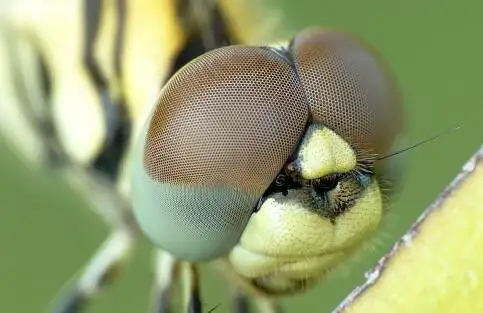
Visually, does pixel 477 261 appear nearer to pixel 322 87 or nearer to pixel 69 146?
pixel 322 87

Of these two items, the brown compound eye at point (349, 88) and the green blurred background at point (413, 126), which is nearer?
the brown compound eye at point (349, 88)

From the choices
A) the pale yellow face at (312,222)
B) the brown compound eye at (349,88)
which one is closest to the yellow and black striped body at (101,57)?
A: the brown compound eye at (349,88)

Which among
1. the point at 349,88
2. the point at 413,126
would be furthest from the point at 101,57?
the point at 413,126

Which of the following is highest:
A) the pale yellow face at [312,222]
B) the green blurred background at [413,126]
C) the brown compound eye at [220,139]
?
the brown compound eye at [220,139]

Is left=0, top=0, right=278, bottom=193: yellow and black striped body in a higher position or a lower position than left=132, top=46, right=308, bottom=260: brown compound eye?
lower

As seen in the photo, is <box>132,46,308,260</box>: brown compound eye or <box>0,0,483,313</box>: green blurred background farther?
<box>0,0,483,313</box>: green blurred background

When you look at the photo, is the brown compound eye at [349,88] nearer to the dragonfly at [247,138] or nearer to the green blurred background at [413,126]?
the dragonfly at [247,138]

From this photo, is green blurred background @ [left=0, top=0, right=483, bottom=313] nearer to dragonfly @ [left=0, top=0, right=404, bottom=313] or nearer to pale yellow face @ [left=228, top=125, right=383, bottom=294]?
dragonfly @ [left=0, top=0, right=404, bottom=313]

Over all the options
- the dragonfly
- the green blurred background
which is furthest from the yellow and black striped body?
the green blurred background
